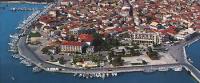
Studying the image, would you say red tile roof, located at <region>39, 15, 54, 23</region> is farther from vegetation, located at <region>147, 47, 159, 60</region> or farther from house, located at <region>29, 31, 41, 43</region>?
vegetation, located at <region>147, 47, 159, 60</region>

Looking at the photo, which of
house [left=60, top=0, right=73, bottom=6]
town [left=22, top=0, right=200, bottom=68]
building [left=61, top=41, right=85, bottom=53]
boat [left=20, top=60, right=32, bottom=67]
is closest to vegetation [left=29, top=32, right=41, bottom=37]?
town [left=22, top=0, right=200, bottom=68]

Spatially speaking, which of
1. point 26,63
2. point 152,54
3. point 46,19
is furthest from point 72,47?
point 46,19

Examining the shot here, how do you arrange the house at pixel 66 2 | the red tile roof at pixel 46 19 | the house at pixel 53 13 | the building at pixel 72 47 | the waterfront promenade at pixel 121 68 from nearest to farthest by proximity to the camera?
the waterfront promenade at pixel 121 68, the building at pixel 72 47, the red tile roof at pixel 46 19, the house at pixel 53 13, the house at pixel 66 2

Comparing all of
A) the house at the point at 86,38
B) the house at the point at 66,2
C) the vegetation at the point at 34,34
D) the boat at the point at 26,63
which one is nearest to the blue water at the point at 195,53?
the house at the point at 86,38

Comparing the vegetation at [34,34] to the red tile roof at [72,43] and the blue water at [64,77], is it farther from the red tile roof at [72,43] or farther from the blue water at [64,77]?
the blue water at [64,77]

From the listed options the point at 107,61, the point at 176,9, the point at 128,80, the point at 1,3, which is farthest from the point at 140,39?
the point at 1,3

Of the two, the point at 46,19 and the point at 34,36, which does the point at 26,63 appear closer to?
the point at 34,36
